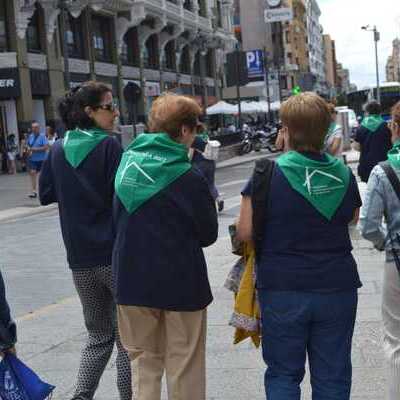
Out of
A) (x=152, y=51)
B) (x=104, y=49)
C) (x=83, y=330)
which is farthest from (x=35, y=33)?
(x=83, y=330)

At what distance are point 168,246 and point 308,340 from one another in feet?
2.41

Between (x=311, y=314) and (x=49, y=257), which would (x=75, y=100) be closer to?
(x=311, y=314)

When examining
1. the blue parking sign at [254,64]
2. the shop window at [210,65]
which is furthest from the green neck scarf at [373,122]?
the blue parking sign at [254,64]

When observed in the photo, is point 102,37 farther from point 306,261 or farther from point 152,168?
point 306,261

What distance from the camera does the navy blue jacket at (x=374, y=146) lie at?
10.1 meters

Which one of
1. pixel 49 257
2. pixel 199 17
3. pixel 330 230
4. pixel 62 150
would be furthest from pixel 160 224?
pixel 199 17

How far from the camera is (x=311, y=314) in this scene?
3.08 m

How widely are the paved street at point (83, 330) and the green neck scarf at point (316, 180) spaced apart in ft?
5.27

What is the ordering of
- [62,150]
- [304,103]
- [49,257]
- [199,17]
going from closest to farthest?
[304,103]
[62,150]
[49,257]
[199,17]

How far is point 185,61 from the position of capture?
50.0m

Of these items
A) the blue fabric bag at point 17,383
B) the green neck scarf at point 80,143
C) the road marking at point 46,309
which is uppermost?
the green neck scarf at point 80,143

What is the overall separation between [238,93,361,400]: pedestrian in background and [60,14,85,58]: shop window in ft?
103

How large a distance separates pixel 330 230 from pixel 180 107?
862 mm

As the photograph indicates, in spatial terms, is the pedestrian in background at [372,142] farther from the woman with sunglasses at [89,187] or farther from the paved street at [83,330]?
the woman with sunglasses at [89,187]
